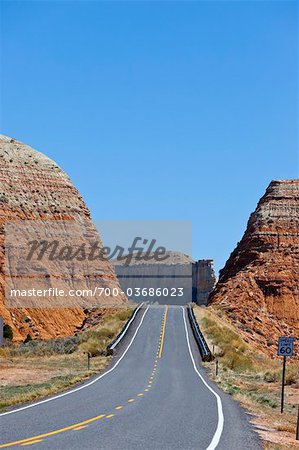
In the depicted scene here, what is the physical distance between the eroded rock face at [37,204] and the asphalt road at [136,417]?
37860mm

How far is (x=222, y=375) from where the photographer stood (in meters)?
35.5

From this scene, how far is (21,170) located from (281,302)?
36.6m

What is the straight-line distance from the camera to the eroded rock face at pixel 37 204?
70.3 meters

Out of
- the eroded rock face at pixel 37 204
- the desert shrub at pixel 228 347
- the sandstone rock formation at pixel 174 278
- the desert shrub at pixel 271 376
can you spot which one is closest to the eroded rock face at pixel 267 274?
the desert shrub at pixel 228 347

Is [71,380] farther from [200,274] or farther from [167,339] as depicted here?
[200,274]

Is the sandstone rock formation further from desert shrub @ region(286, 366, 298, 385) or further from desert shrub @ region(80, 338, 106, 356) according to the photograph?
desert shrub @ region(286, 366, 298, 385)

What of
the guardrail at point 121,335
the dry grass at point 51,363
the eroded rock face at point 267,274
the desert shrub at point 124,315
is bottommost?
the dry grass at point 51,363

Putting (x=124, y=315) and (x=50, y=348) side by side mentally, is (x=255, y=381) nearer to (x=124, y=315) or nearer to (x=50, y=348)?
(x=50, y=348)

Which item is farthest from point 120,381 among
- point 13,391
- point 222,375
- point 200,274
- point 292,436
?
point 200,274

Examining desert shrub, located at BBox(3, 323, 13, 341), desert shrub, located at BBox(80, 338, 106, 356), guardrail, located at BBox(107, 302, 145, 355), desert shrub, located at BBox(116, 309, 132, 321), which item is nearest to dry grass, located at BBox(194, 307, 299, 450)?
guardrail, located at BBox(107, 302, 145, 355)

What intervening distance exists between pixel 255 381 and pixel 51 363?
12.1 m

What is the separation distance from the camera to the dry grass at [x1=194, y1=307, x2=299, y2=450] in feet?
55.2

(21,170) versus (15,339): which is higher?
(21,170)

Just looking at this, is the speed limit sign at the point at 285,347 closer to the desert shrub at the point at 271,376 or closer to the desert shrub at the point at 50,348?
the desert shrub at the point at 271,376
